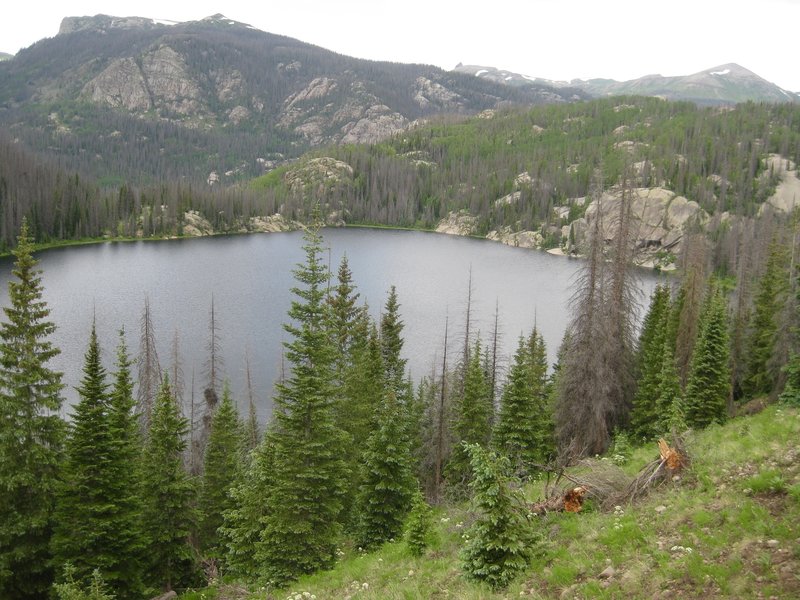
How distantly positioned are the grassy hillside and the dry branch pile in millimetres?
258

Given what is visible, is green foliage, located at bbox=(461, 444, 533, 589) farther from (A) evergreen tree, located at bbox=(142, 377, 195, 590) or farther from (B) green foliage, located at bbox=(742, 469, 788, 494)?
(A) evergreen tree, located at bbox=(142, 377, 195, 590)

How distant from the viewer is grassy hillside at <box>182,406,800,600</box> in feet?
25.8

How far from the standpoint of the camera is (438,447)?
28703mm

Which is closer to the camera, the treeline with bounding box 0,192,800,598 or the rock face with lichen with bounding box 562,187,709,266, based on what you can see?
the treeline with bounding box 0,192,800,598

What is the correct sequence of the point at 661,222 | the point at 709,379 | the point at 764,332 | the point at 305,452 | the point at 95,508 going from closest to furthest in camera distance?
the point at 305,452 → the point at 95,508 → the point at 709,379 → the point at 764,332 → the point at 661,222

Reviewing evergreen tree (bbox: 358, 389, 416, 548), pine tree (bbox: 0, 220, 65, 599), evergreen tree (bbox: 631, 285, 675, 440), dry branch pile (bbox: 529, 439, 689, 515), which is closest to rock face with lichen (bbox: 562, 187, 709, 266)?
evergreen tree (bbox: 631, 285, 675, 440)

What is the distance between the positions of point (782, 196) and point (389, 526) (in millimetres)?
178291

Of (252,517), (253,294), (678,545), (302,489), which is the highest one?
(678,545)

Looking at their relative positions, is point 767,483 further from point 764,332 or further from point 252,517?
point 764,332

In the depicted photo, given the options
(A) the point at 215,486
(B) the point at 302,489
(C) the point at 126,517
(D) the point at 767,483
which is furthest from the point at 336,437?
(D) the point at 767,483

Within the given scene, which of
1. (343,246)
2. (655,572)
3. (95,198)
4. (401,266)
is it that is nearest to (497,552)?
(655,572)

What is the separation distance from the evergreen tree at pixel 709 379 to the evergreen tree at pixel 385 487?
14133 millimetres

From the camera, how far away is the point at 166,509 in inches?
864

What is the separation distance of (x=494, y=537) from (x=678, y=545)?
312cm
